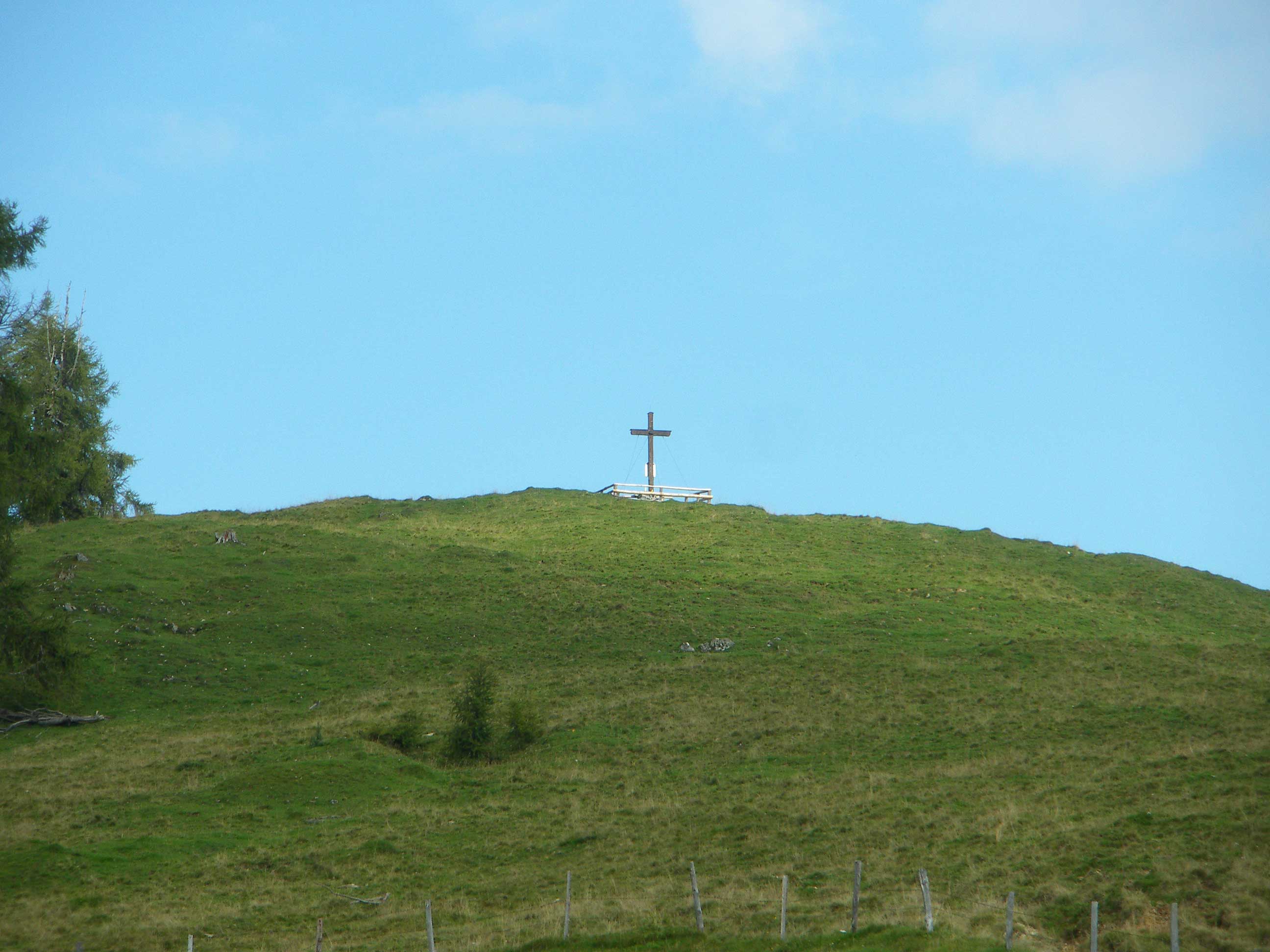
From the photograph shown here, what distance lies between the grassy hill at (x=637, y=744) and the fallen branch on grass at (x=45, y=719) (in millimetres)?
1048

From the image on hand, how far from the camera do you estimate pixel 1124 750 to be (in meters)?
29.3

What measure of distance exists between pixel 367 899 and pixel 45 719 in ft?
61.1

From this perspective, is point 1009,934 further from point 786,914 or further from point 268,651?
point 268,651

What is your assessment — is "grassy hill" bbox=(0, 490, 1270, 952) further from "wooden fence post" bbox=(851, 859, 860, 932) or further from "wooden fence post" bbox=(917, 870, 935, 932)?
"wooden fence post" bbox=(851, 859, 860, 932)

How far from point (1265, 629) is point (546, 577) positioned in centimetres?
3273

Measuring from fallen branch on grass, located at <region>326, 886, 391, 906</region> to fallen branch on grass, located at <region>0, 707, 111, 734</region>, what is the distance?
16.9 m

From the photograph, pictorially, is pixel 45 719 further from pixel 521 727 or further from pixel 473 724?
pixel 521 727

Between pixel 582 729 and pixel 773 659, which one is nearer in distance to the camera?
pixel 582 729

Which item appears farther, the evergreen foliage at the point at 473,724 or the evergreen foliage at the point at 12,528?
the evergreen foliage at the point at 473,724

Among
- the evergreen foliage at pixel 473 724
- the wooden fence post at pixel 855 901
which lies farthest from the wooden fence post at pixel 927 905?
the evergreen foliage at pixel 473 724

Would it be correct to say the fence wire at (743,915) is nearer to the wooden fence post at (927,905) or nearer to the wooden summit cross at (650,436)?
the wooden fence post at (927,905)

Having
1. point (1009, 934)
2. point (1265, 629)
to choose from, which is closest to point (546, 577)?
point (1265, 629)

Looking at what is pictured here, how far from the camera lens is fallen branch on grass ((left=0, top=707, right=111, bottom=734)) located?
35562mm

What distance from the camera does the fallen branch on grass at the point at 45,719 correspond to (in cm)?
3556
